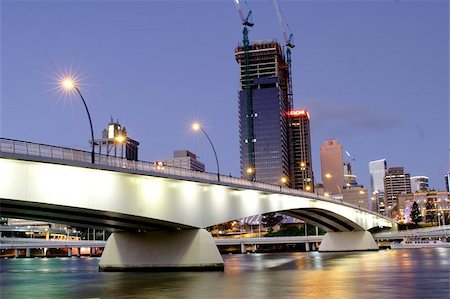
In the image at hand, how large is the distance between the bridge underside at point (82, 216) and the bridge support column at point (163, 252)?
0.94 metres

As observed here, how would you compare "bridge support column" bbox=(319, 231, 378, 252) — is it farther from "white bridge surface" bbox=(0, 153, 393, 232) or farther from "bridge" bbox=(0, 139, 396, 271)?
"white bridge surface" bbox=(0, 153, 393, 232)

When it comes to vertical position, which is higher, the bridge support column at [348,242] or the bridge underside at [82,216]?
the bridge underside at [82,216]

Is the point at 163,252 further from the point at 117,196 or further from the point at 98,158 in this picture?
the point at 98,158

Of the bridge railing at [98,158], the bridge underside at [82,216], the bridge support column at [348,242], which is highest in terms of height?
the bridge railing at [98,158]

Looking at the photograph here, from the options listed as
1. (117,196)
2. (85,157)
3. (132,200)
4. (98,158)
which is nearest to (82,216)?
(132,200)

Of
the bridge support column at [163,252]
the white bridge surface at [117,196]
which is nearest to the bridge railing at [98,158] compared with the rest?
the white bridge surface at [117,196]

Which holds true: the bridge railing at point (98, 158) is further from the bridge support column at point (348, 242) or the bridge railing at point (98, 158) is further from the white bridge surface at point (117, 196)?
the bridge support column at point (348, 242)

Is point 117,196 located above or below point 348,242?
above

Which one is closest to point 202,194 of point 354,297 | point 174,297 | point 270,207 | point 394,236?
point 270,207

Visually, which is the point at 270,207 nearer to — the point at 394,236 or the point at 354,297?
the point at 354,297

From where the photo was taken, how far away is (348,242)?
107062mm

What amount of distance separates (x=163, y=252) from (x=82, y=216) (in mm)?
9523

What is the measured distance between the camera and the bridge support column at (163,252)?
1898 inches

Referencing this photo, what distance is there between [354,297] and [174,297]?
27.6 ft
